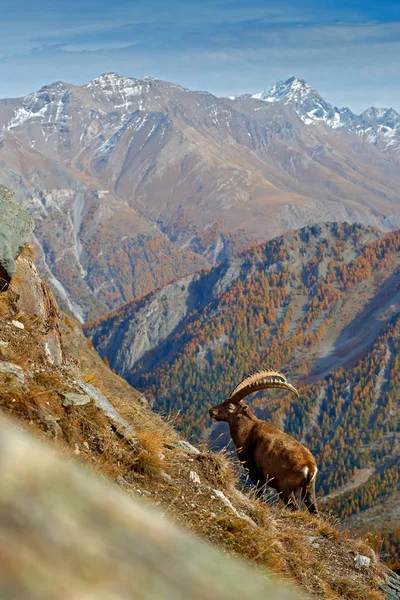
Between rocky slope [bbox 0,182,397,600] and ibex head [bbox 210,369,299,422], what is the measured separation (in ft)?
21.3

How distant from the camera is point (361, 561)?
12.1 meters

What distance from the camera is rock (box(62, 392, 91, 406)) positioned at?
9770 millimetres

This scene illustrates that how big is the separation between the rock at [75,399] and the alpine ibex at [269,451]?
6715mm

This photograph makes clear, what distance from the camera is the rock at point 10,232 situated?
44.8ft

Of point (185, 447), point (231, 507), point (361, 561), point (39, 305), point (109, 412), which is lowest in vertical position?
point (361, 561)

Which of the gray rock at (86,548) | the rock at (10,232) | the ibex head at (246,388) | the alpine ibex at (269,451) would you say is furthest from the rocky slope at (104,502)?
the ibex head at (246,388)

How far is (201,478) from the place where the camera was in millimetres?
11016

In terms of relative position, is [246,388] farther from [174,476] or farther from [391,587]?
[174,476]

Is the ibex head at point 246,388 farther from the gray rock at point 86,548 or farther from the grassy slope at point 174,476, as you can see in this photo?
the gray rock at point 86,548

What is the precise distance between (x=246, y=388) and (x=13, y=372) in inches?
473

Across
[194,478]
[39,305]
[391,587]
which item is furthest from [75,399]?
[391,587]

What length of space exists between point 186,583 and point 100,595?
0.38 meters

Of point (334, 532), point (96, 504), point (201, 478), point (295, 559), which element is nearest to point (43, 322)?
point (201, 478)

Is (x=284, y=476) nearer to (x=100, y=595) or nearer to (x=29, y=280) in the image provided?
(x=29, y=280)
